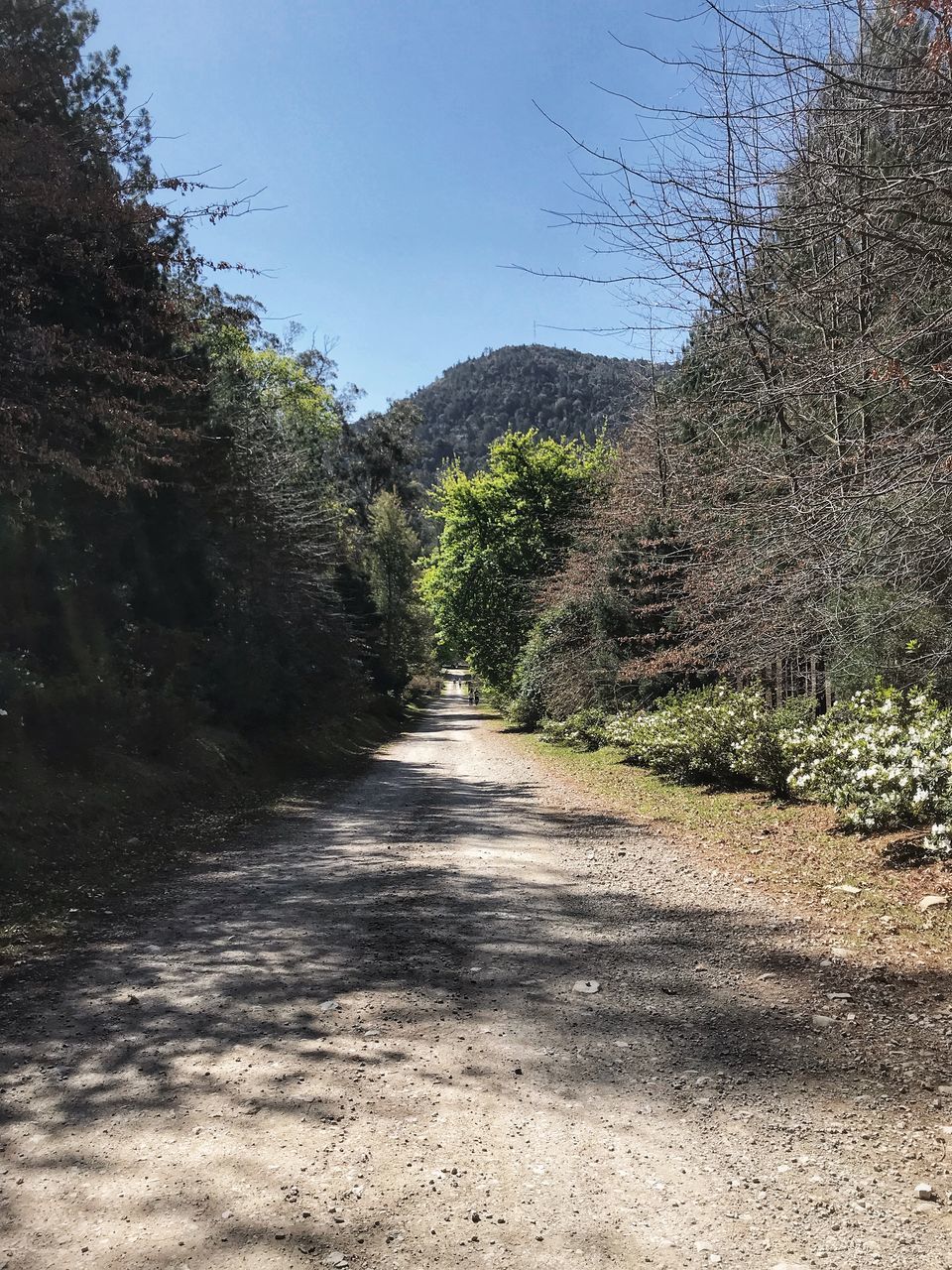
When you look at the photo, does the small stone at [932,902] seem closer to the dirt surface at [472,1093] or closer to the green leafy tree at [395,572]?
the dirt surface at [472,1093]

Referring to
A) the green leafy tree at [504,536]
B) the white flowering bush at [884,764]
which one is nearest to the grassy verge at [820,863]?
the white flowering bush at [884,764]

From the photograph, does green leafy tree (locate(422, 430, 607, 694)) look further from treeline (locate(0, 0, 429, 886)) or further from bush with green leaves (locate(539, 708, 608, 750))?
treeline (locate(0, 0, 429, 886))

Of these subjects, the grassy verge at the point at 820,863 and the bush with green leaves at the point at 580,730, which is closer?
the grassy verge at the point at 820,863

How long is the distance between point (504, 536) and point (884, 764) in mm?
29471

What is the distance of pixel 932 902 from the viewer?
5992mm

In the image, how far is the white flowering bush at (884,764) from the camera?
699 centimetres

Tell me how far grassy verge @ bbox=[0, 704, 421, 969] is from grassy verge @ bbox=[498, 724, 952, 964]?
18.1 ft

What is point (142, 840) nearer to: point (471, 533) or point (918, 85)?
point (918, 85)

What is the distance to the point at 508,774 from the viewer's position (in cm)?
1841

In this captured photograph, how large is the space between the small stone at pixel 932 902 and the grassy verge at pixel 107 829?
609 centimetres

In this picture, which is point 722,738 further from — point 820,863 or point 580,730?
point 580,730

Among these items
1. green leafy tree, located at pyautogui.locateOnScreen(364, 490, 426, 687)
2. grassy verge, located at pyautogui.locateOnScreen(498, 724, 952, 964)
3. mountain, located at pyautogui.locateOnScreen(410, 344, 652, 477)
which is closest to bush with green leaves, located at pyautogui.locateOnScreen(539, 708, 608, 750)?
grassy verge, located at pyautogui.locateOnScreen(498, 724, 952, 964)

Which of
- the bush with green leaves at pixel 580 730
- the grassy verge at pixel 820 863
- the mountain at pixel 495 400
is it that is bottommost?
the bush with green leaves at pixel 580 730

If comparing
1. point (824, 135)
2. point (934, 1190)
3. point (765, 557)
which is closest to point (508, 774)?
point (765, 557)
